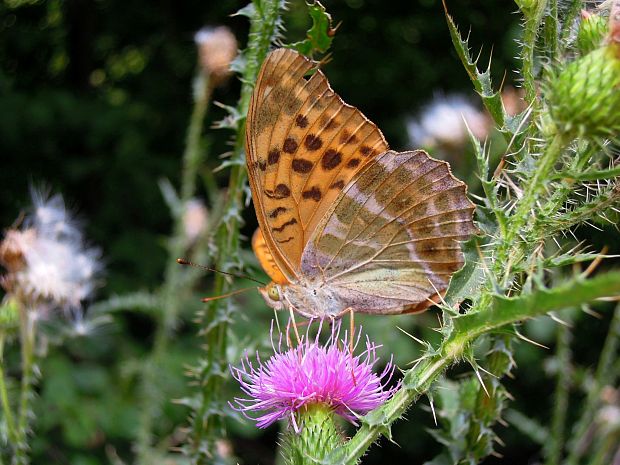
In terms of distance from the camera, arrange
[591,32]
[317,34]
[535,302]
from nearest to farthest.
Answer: [535,302], [591,32], [317,34]

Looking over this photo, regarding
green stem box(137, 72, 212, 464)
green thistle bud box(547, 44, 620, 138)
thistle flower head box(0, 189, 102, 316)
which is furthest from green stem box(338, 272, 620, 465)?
green stem box(137, 72, 212, 464)

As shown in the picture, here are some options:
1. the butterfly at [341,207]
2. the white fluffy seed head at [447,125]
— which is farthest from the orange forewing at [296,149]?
the white fluffy seed head at [447,125]

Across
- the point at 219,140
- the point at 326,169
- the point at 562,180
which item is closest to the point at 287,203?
the point at 326,169

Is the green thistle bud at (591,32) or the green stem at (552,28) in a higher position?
the green thistle bud at (591,32)

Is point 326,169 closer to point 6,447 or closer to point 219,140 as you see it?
point 6,447

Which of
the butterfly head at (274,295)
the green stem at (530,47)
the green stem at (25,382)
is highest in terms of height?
the green stem at (530,47)

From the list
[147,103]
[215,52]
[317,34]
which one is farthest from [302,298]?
[147,103]

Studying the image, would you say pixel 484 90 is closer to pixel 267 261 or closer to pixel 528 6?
pixel 528 6

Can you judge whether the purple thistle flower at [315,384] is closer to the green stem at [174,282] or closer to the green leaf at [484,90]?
the green leaf at [484,90]
